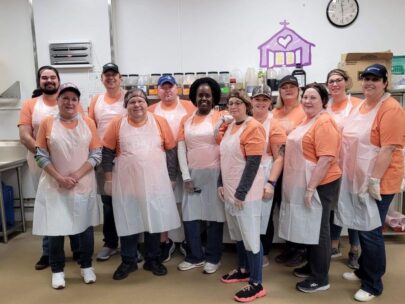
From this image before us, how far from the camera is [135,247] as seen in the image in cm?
262

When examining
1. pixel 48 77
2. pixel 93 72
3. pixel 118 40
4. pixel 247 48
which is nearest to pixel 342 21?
pixel 247 48

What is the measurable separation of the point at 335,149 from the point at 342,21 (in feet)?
7.13

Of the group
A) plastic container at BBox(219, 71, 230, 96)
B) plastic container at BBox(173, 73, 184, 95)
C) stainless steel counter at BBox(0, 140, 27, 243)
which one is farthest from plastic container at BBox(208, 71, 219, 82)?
stainless steel counter at BBox(0, 140, 27, 243)

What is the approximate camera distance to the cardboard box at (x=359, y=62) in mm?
3283

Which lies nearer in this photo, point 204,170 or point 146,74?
point 204,170

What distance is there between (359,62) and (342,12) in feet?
2.21

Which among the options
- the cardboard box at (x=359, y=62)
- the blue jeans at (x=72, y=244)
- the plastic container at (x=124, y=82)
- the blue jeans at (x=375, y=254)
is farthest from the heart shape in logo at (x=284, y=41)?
the blue jeans at (x=72, y=244)

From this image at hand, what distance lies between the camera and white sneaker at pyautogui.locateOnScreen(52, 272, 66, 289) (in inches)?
97.3

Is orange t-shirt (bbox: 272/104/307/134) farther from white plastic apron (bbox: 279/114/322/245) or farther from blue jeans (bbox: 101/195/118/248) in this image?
blue jeans (bbox: 101/195/118/248)

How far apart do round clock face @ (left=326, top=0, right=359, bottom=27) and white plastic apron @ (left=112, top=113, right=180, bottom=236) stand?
7.83 ft

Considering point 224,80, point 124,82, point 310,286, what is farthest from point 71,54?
point 310,286

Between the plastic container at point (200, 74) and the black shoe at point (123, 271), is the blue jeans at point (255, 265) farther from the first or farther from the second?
the plastic container at point (200, 74)

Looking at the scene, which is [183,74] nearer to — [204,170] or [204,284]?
[204,170]

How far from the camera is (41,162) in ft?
7.53
